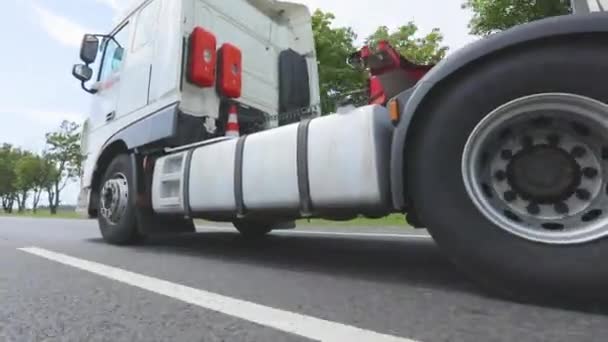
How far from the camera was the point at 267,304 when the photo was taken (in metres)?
1.75

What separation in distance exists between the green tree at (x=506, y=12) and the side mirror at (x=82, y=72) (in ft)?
33.7

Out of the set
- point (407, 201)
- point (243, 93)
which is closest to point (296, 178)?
point (407, 201)

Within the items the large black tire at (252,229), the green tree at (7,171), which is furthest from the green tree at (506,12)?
the green tree at (7,171)

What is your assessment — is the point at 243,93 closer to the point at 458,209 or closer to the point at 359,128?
the point at 359,128

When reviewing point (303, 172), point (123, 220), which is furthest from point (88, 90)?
point (303, 172)

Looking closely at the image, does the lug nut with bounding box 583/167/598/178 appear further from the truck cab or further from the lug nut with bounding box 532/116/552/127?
the truck cab

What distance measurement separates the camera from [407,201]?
204 centimetres

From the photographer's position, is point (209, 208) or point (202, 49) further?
point (202, 49)

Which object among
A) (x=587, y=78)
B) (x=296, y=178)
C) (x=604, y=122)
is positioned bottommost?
(x=296, y=178)

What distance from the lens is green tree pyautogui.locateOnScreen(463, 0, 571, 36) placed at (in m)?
11.0

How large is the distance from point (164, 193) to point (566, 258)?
296 centimetres

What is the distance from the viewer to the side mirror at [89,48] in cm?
473

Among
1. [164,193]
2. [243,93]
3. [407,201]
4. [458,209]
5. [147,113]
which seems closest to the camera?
[458,209]

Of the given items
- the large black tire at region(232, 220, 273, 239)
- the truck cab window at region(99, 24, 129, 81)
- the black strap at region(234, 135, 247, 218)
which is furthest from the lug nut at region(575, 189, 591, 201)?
the truck cab window at region(99, 24, 129, 81)
